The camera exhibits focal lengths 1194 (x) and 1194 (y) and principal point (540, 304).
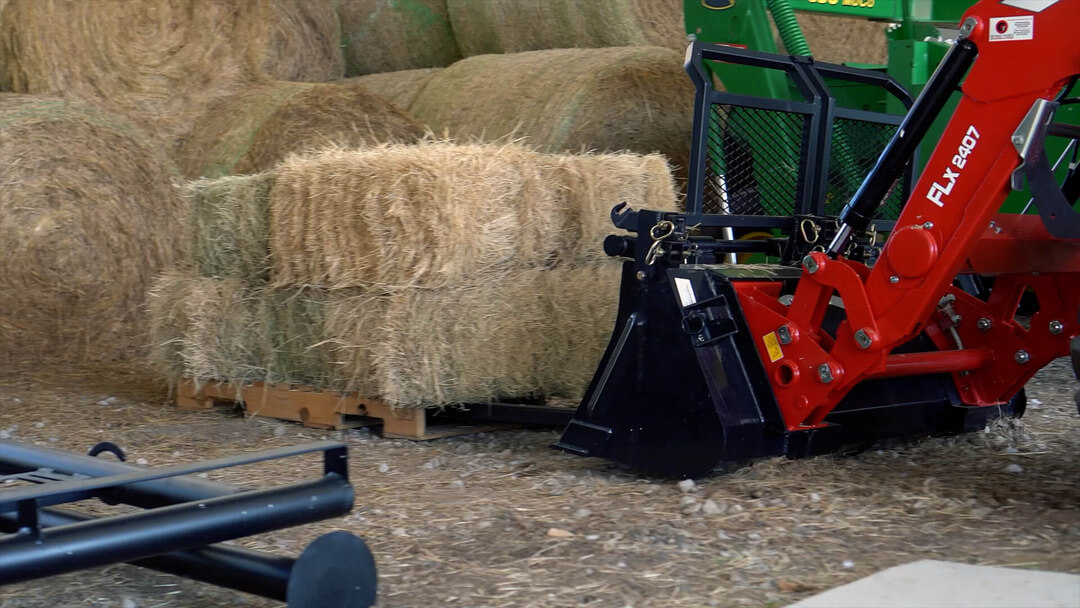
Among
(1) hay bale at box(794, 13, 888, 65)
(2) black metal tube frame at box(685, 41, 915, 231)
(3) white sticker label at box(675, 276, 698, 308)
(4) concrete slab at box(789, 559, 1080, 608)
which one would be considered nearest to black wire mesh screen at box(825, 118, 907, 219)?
(2) black metal tube frame at box(685, 41, 915, 231)

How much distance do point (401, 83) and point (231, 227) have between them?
2311 millimetres

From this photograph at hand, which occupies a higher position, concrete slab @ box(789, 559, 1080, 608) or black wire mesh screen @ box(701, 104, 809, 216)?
black wire mesh screen @ box(701, 104, 809, 216)

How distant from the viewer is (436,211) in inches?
161

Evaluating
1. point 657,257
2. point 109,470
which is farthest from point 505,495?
point 109,470

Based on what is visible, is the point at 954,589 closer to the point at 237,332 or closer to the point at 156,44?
the point at 237,332

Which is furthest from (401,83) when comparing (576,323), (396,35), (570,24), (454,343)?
(454,343)

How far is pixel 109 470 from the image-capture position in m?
2.79

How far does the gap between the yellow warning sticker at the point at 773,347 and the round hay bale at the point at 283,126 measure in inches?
113

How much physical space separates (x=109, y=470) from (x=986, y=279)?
11.8ft

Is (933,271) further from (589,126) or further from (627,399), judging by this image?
(589,126)

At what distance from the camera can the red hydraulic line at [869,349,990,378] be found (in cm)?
358

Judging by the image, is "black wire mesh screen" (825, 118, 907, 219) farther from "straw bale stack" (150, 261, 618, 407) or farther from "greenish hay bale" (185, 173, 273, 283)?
"greenish hay bale" (185, 173, 273, 283)

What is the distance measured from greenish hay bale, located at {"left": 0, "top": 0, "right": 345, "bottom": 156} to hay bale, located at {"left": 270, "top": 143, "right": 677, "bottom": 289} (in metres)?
2.03

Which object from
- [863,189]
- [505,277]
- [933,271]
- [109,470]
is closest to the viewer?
[109,470]
